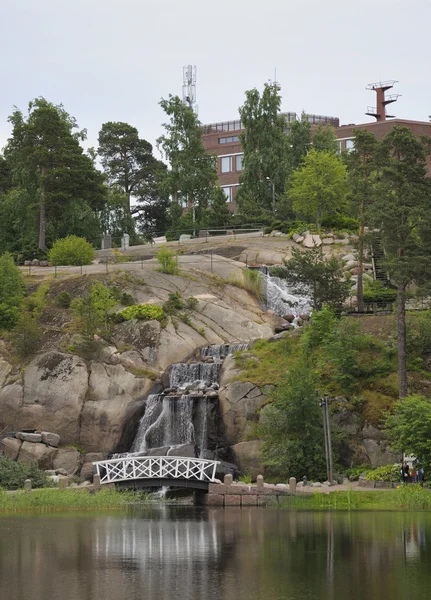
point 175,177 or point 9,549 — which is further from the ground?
point 175,177

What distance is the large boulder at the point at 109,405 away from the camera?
212 ft

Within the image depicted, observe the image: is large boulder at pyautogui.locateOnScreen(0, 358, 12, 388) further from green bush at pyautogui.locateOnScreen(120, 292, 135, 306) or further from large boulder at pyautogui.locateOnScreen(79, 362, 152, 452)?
green bush at pyautogui.locateOnScreen(120, 292, 135, 306)

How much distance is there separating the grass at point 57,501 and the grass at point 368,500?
7.99m

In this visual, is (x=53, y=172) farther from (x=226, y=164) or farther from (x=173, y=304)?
(x=226, y=164)

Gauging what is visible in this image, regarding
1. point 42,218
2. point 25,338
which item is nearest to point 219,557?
point 25,338

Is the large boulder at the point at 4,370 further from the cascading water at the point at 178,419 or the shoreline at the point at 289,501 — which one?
the shoreline at the point at 289,501

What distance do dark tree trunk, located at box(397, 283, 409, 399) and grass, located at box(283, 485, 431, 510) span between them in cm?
865

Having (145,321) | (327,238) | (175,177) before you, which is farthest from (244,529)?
(175,177)

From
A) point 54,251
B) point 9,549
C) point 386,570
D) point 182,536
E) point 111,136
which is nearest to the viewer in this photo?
point 386,570

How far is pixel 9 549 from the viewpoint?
35.5 m

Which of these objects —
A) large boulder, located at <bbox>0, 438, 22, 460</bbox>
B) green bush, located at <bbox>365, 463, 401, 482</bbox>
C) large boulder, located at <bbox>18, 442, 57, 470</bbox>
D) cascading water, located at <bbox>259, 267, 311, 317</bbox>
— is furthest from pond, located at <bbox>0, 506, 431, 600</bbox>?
cascading water, located at <bbox>259, 267, 311, 317</bbox>

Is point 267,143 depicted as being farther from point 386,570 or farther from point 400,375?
point 386,570

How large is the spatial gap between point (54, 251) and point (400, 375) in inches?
1563

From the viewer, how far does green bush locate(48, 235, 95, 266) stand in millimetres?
88562
